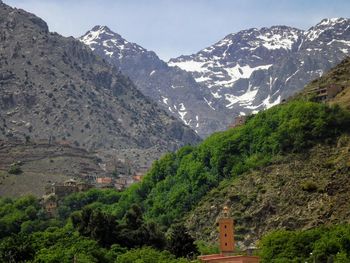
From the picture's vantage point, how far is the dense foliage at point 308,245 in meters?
102

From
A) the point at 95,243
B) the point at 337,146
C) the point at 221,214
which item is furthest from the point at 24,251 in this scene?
the point at 337,146

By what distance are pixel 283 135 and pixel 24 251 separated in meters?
58.4

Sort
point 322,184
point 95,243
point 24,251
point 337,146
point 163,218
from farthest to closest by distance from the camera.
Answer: point 163,218 → point 337,146 → point 322,184 → point 95,243 → point 24,251

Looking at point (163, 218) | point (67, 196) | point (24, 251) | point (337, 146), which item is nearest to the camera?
point (24, 251)

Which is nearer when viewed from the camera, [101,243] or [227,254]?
[227,254]

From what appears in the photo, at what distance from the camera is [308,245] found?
10638 centimetres

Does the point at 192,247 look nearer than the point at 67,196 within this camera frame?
Yes

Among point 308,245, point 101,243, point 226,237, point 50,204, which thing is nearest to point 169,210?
point 101,243

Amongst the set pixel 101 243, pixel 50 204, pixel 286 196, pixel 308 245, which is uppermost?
pixel 50 204

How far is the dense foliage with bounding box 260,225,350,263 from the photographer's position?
10181 cm

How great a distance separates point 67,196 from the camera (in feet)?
616

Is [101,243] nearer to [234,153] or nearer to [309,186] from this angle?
[309,186]

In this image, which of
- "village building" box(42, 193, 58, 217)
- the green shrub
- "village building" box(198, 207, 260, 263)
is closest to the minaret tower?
"village building" box(198, 207, 260, 263)

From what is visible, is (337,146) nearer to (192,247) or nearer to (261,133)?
(261,133)
